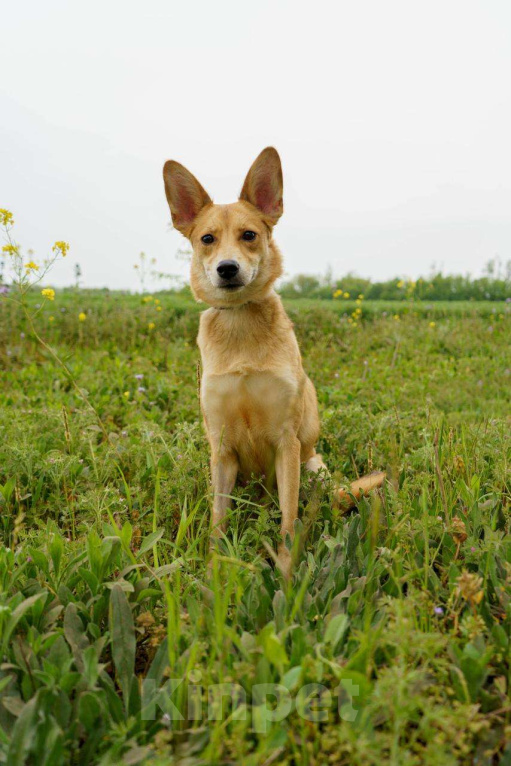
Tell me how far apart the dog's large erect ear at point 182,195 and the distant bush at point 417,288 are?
27.5 ft

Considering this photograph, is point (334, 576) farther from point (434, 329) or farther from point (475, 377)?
point (434, 329)

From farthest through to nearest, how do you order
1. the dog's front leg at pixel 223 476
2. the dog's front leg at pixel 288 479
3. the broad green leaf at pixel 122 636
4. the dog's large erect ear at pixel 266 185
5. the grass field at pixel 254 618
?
the dog's large erect ear at pixel 266 185 → the dog's front leg at pixel 223 476 → the dog's front leg at pixel 288 479 → the broad green leaf at pixel 122 636 → the grass field at pixel 254 618

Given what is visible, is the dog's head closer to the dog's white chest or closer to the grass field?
the dog's white chest

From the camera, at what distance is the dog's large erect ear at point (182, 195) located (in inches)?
129

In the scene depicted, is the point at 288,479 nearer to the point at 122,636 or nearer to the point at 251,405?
the point at 251,405

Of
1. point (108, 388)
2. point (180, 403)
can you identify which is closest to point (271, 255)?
point (180, 403)

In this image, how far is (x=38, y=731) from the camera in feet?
4.93

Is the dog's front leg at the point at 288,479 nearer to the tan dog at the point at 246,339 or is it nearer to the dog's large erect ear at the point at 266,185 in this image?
the tan dog at the point at 246,339

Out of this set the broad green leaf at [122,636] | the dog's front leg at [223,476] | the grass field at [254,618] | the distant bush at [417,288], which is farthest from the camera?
the distant bush at [417,288]

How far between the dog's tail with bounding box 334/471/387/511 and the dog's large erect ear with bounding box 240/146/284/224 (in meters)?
1.63

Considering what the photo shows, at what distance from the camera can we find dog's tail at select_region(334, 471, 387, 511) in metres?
2.98

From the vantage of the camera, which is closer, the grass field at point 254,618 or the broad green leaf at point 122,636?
the grass field at point 254,618

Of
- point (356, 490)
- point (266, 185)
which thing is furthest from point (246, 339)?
point (356, 490)

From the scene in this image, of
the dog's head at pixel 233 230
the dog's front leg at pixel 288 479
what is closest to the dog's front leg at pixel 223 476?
the dog's front leg at pixel 288 479
